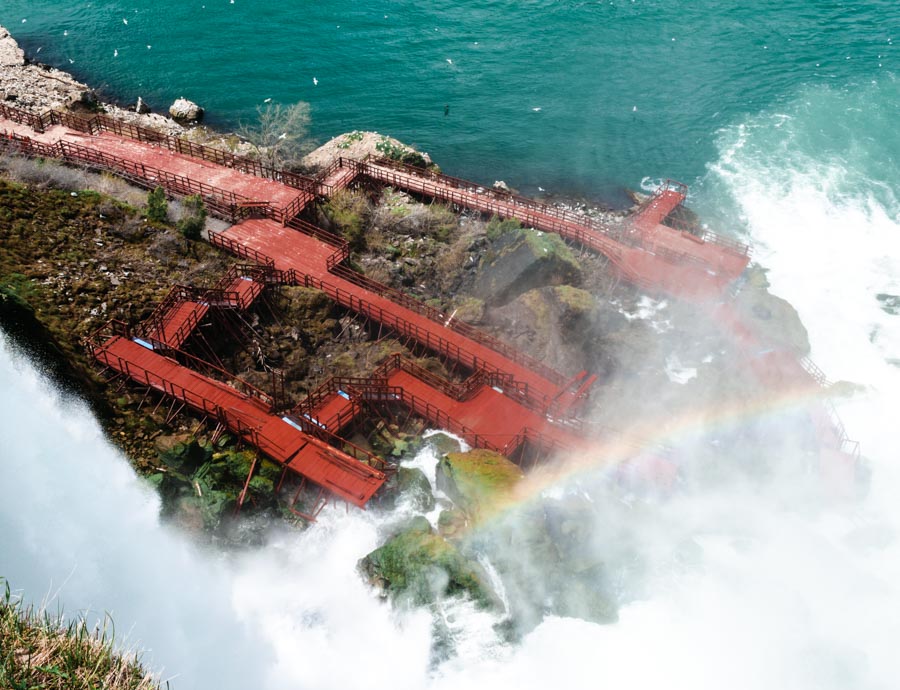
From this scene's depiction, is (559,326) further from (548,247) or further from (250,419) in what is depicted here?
(250,419)

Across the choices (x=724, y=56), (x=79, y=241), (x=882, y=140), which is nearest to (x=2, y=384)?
(x=79, y=241)

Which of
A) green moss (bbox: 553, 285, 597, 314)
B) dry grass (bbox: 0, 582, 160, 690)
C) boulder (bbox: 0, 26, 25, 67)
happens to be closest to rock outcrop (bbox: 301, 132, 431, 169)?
green moss (bbox: 553, 285, 597, 314)

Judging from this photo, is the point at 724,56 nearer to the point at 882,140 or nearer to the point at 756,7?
the point at 756,7

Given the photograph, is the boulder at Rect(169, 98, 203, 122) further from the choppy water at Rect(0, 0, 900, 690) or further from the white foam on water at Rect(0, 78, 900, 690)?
the white foam on water at Rect(0, 78, 900, 690)

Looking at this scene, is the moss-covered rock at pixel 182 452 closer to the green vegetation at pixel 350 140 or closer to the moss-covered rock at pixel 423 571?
the moss-covered rock at pixel 423 571

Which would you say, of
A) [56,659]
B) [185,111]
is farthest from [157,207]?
[185,111]

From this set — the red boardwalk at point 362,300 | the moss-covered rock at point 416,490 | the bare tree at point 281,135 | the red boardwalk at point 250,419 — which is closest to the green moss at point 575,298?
the red boardwalk at point 362,300
